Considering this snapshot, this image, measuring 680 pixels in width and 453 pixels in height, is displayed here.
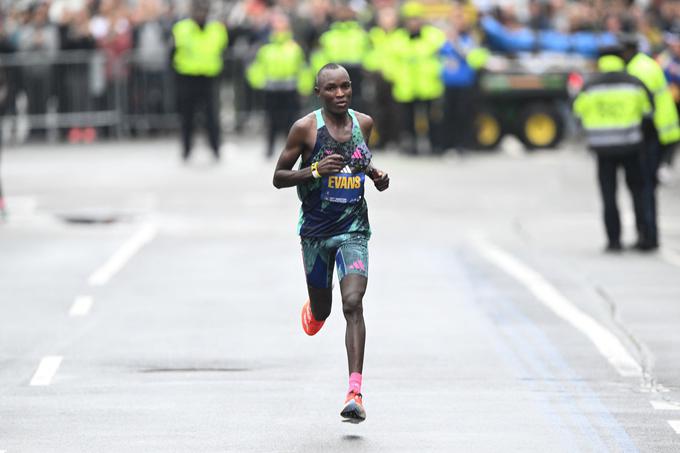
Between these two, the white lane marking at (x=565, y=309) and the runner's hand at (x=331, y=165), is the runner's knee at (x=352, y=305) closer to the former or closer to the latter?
the runner's hand at (x=331, y=165)

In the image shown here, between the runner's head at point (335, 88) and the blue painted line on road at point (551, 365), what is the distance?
1.88 metres

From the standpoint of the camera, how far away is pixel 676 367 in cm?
1022

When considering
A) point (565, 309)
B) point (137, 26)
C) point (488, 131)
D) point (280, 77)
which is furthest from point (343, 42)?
point (565, 309)

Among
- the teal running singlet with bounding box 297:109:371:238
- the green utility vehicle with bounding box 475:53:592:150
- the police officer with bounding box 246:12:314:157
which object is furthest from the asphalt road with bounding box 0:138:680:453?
the green utility vehicle with bounding box 475:53:592:150

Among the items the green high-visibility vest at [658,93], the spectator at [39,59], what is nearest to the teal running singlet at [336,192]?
the green high-visibility vest at [658,93]

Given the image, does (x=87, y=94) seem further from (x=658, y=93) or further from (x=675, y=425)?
(x=675, y=425)

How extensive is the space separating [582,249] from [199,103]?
35.9 feet

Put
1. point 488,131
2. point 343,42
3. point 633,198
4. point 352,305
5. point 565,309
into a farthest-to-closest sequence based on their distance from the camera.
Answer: point 488,131 → point 343,42 → point 633,198 → point 565,309 → point 352,305

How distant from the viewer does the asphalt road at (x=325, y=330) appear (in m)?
8.54

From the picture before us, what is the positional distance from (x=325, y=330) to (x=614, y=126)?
193 inches

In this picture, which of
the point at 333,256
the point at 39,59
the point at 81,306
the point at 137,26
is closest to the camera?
the point at 333,256

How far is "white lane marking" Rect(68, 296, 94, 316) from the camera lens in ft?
41.0

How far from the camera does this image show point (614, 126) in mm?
15719

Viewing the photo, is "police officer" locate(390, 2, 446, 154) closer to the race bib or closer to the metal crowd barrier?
the metal crowd barrier
